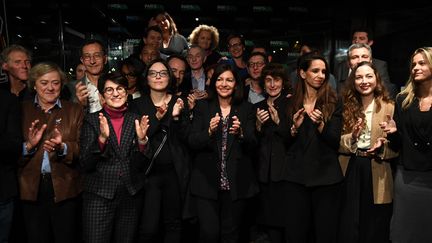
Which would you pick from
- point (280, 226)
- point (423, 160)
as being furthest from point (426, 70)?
point (280, 226)

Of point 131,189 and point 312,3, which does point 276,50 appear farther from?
point 131,189

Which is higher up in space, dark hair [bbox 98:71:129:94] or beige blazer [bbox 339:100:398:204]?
dark hair [bbox 98:71:129:94]

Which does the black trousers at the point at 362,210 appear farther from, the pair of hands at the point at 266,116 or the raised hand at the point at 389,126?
the pair of hands at the point at 266,116

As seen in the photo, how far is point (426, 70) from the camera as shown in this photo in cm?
338

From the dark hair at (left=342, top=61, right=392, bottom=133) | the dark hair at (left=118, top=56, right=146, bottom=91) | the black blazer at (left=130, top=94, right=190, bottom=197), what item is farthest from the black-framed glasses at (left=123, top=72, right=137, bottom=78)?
the dark hair at (left=342, top=61, right=392, bottom=133)

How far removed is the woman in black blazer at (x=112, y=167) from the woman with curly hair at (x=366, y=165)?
173cm

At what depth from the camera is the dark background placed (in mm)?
6570

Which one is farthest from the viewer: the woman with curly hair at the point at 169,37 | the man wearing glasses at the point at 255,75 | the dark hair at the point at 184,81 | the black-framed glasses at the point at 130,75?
the woman with curly hair at the point at 169,37

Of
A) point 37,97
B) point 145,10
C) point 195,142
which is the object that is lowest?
point 195,142

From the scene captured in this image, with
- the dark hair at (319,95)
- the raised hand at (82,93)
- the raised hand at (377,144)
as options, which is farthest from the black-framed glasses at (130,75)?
the raised hand at (377,144)

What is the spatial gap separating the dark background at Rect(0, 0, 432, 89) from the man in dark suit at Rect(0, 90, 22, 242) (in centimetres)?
209

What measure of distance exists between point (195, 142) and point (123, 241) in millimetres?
955

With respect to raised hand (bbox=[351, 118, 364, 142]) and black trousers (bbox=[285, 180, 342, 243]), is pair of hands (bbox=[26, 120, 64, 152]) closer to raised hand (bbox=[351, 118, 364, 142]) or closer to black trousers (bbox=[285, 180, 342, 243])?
black trousers (bbox=[285, 180, 342, 243])

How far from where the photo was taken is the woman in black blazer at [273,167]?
3625mm
